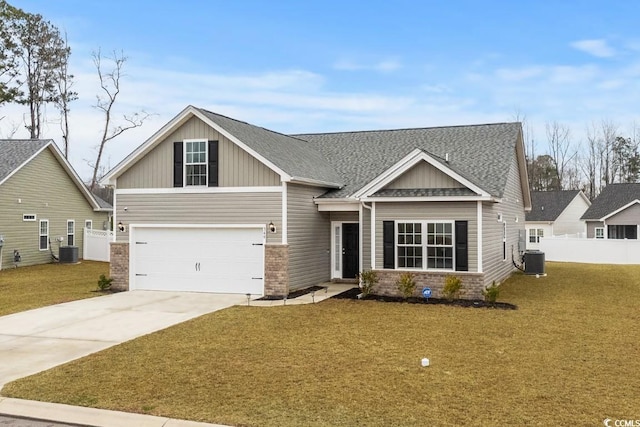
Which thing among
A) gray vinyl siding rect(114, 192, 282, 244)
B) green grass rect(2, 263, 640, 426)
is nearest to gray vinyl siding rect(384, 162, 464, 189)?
gray vinyl siding rect(114, 192, 282, 244)

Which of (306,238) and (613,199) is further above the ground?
(613,199)

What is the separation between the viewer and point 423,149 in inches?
727

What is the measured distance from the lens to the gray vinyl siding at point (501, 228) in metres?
16.4

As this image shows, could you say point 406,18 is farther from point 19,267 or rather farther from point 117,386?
point 19,267

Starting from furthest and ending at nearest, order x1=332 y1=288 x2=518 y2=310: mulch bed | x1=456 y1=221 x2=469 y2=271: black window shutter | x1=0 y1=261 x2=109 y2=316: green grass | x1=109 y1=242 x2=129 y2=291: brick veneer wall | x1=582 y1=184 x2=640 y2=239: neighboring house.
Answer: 1. x1=582 y1=184 x2=640 y2=239: neighboring house
2. x1=109 y1=242 x2=129 y2=291: brick veneer wall
3. x1=0 y1=261 x2=109 y2=316: green grass
4. x1=456 y1=221 x2=469 y2=271: black window shutter
5. x1=332 y1=288 x2=518 y2=310: mulch bed

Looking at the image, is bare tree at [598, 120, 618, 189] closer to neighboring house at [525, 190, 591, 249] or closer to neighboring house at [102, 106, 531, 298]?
neighboring house at [525, 190, 591, 249]

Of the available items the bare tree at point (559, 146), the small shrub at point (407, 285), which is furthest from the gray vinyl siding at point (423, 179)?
the bare tree at point (559, 146)

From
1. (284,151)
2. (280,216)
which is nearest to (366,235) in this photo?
(280,216)

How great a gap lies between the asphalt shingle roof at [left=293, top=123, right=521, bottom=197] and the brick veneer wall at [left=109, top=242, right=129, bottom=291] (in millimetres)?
6701

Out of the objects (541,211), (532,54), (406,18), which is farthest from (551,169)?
(406,18)

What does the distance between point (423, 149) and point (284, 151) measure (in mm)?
4639

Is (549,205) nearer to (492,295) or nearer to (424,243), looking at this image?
(424,243)

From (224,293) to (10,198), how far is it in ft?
46.4

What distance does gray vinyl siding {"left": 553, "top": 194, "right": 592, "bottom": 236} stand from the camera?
42.4 m
